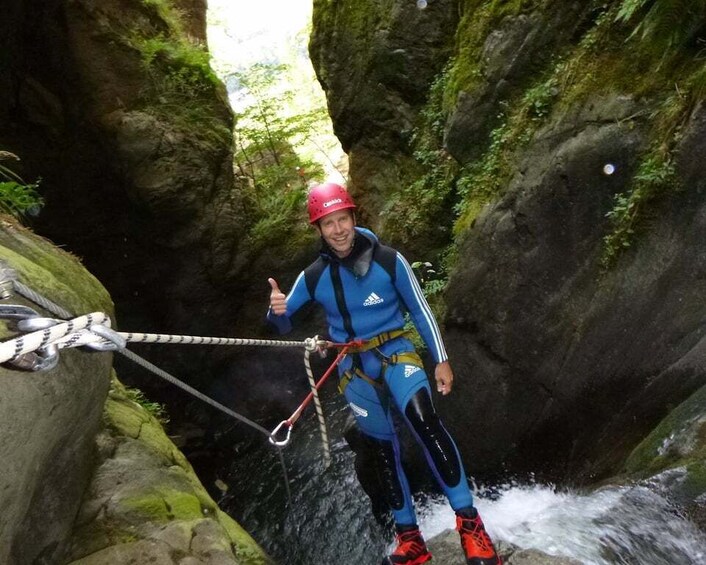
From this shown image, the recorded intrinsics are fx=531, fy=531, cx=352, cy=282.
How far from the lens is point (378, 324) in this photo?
4547 millimetres

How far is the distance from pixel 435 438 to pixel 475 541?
757 mm

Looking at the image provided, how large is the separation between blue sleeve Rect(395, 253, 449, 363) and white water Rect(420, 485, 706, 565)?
159 centimetres

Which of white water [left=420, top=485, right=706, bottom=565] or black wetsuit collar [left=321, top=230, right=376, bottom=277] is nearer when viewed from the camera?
white water [left=420, top=485, right=706, bottom=565]

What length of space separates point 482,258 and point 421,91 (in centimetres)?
451

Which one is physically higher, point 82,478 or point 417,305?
point 417,305

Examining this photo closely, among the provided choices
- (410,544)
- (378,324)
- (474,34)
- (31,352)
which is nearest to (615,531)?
(410,544)

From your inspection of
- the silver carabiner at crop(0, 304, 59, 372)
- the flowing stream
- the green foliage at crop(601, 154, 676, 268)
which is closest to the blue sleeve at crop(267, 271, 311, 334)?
the flowing stream

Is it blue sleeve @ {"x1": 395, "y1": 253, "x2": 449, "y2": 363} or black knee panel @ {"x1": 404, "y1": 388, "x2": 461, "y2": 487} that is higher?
blue sleeve @ {"x1": 395, "y1": 253, "x2": 449, "y2": 363}

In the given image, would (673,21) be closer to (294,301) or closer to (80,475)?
(294,301)

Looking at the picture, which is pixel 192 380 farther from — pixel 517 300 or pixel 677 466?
pixel 677 466

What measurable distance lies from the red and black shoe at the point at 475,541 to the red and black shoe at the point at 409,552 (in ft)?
1.90

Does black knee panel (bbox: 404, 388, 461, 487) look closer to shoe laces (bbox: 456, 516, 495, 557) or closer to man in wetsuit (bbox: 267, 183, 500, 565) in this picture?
man in wetsuit (bbox: 267, 183, 500, 565)

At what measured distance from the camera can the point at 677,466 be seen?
373 cm

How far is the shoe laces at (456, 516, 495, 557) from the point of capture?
3746 mm
